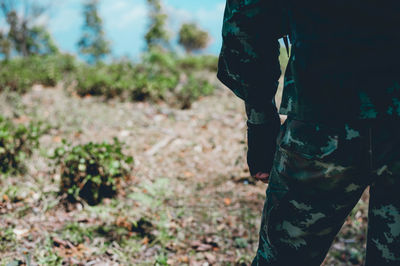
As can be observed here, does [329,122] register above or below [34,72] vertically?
below

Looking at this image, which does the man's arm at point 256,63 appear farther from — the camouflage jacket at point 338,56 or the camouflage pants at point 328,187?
the camouflage pants at point 328,187

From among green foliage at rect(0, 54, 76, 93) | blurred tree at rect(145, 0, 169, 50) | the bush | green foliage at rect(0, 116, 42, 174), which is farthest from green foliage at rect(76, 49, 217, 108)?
blurred tree at rect(145, 0, 169, 50)

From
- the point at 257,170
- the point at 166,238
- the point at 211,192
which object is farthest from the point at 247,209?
the point at 257,170

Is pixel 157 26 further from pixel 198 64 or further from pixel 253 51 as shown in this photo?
pixel 253 51

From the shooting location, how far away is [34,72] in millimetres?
6805

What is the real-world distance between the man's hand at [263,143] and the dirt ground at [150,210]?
132 cm

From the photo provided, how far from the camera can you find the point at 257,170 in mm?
1544

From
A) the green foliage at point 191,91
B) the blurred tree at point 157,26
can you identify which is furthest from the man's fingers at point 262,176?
the blurred tree at point 157,26

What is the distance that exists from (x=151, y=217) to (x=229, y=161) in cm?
166

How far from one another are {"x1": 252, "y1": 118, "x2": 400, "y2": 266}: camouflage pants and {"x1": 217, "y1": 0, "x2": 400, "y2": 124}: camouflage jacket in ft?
0.21

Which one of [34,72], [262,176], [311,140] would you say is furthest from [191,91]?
[311,140]

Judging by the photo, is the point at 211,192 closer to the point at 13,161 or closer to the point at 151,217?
the point at 151,217

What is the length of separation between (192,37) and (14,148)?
176 ft

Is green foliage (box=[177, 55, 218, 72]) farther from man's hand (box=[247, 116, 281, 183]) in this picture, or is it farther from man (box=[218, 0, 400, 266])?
man (box=[218, 0, 400, 266])
